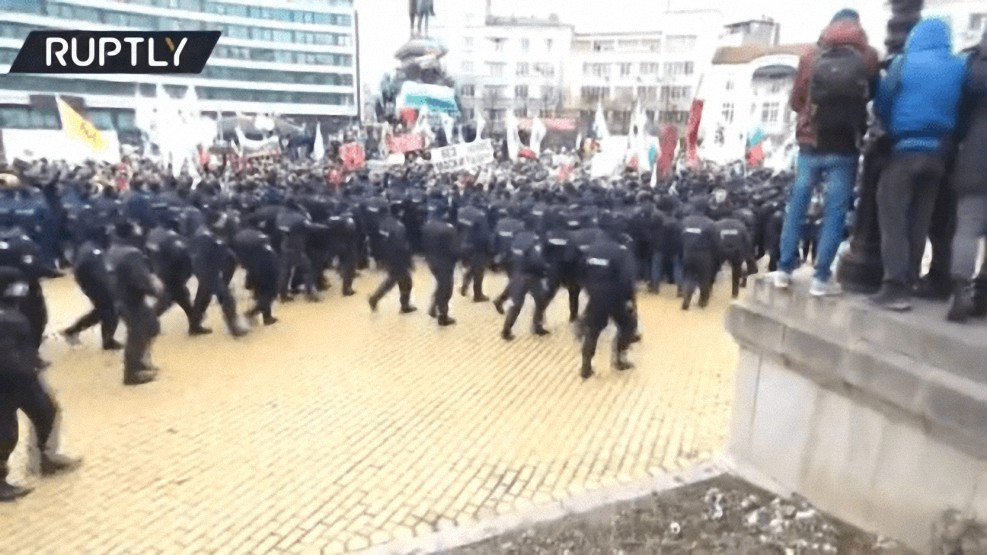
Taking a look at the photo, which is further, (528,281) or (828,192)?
(528,281)

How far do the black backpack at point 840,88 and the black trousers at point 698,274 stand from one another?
23.2 ft

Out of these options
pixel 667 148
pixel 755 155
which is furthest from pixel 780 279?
pixel 755 155

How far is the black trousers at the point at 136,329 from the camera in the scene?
7.91m

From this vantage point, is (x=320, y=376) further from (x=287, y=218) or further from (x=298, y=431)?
(x=287, y=218)

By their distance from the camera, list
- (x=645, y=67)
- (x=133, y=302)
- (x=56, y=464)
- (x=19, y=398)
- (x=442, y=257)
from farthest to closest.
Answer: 1. (x=645, y=67)
2. (x=442, y=257)
3. (x=133, y=302)
4. (x=56, y=464)
5. (x=19, y=398)

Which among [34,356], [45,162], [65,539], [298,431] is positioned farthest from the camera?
[45,162]

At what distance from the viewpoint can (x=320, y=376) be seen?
8547 mm

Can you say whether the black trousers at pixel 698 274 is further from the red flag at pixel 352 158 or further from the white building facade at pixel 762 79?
the white building facade at pixel 762 79

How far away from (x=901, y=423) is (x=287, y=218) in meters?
9.33

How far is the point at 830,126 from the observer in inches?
193

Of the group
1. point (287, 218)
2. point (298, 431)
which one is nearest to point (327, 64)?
point (287, 218)

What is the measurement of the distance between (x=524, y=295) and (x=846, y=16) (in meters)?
6.02

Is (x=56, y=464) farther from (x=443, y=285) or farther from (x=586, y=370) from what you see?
(x=443, y=285)

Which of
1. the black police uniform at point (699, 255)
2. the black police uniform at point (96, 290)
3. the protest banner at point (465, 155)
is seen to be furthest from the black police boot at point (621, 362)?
the protest banner at point (465, 155)
